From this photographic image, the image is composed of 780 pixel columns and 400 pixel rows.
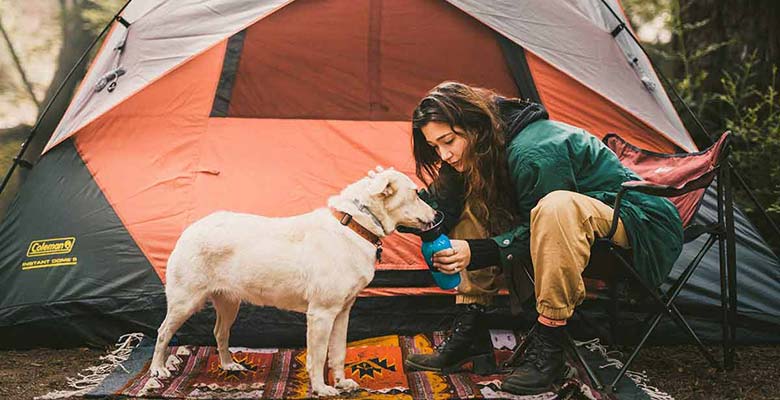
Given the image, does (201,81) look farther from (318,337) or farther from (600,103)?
(600,103)

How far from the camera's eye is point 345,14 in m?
4.15

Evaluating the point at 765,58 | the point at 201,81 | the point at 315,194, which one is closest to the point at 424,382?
the point at 315,194

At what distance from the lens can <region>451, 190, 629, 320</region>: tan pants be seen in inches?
106

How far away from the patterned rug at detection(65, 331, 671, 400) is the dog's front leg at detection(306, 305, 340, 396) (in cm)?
7

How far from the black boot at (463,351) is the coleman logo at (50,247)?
1.72m

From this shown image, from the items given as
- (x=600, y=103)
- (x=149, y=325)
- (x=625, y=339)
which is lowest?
(x=625, y=339)

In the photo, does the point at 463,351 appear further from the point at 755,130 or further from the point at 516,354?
the point at 755,130

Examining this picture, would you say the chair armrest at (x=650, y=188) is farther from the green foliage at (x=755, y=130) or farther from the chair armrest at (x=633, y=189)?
the green foliage at (x=755, y=130)

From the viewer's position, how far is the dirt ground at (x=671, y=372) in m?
3.04

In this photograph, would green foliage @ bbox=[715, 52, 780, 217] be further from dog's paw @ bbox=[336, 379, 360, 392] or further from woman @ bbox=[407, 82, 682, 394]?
dog's paw @ bbox=[336, 379, 360, 392]

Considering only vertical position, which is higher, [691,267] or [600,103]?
[600,103]

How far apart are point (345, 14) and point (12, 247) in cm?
206

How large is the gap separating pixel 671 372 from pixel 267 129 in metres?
2.26

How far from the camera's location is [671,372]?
3305 mm
